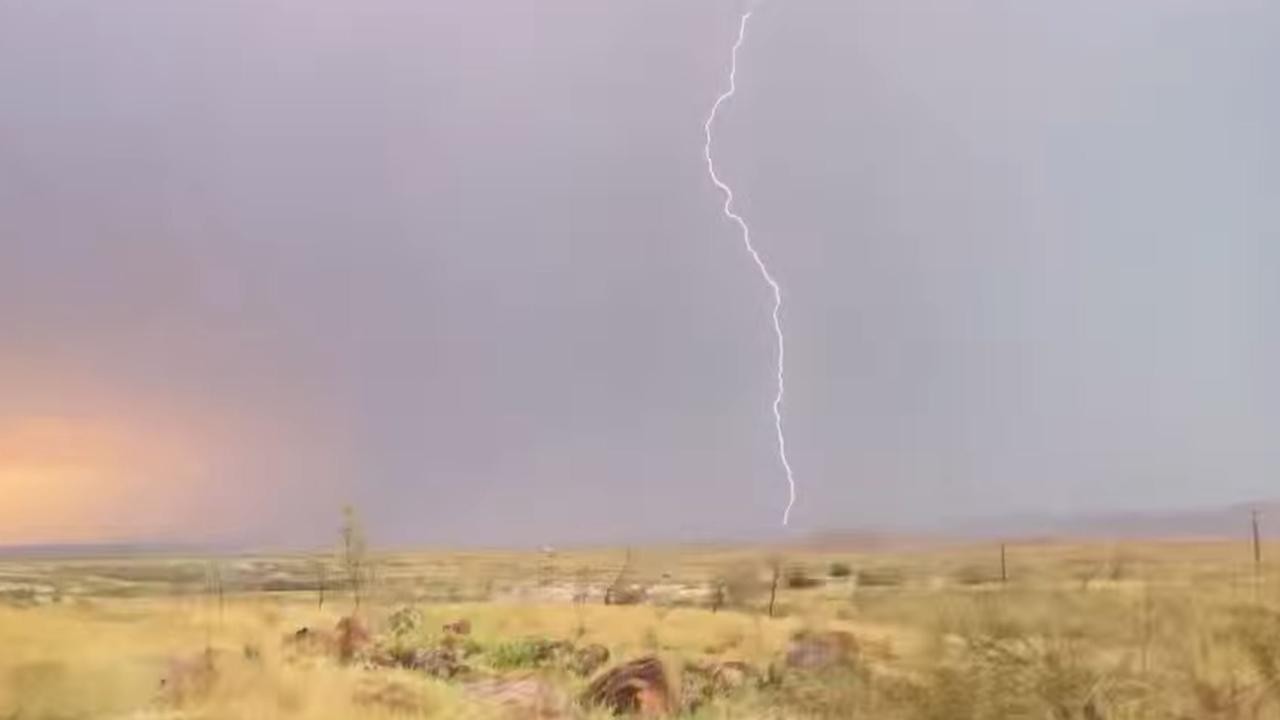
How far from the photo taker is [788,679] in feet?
13.0

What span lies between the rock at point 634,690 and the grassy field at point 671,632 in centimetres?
2

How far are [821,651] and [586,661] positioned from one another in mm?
704

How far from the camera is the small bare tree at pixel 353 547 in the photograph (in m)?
4.04

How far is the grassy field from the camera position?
3895 millimetres

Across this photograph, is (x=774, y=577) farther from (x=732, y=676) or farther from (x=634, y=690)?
(x=634, y=690)

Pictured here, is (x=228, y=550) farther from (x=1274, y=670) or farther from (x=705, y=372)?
(x=1274, y=670)

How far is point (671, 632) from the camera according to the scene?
4000mm

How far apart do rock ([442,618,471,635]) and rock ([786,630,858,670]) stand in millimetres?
969

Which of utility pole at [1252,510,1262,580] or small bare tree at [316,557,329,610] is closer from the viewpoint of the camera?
utility pole at [1252,510,1262,580]

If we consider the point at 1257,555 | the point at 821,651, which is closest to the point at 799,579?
Result: the point at 821,651

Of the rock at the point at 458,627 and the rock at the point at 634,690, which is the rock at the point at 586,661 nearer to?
the rock at the point at 634,690

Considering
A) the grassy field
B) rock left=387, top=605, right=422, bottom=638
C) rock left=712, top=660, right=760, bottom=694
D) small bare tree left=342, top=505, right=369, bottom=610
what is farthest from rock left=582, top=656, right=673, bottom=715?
small bare tree left=342, top=505, right=369, bottom=610

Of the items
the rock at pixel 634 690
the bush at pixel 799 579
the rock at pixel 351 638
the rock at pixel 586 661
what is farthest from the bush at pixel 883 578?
the rock at pixel 351 638

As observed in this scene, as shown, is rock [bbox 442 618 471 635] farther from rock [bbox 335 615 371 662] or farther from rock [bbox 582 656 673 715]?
rock [bbox 582 656 673 715]
